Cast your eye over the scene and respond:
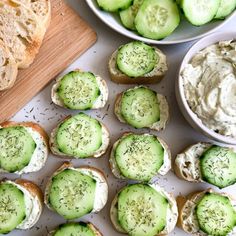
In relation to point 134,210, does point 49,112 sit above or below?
above

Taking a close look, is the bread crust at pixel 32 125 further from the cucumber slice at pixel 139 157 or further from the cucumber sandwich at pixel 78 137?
the cucumber slice at pixel 139 157

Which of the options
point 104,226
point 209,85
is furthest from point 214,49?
point 104,226

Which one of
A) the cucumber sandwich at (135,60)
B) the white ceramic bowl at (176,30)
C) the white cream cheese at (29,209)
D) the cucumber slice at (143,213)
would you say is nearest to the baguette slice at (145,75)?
the cucumber sandwich at (135,60)

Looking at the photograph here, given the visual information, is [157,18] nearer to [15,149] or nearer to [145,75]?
[145,75]

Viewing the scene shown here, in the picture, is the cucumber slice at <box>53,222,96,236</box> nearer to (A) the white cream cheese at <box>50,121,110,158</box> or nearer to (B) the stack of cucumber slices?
(A) the white cream cheese at <box>50,121,110,158</box>

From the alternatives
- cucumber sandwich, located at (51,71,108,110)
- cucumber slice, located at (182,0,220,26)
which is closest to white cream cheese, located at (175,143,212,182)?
cucumber sandwich, located at (51,71,108,110)

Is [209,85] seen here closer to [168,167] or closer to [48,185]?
[168,167]
